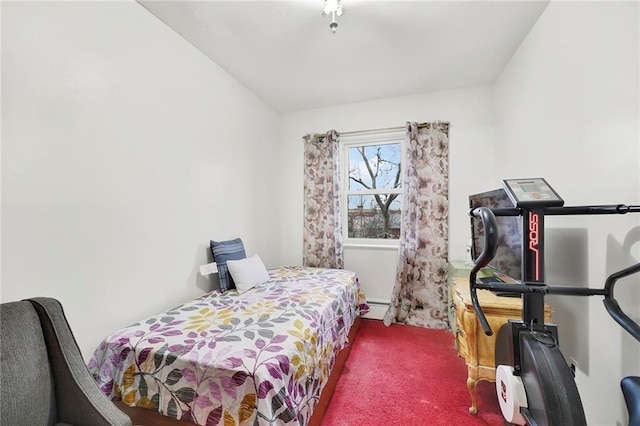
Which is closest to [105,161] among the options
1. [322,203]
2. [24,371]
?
[24,371]

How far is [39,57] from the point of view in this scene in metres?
1.24

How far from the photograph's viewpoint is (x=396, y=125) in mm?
3066

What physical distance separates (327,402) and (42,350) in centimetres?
155

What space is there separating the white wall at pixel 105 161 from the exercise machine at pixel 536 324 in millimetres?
1955

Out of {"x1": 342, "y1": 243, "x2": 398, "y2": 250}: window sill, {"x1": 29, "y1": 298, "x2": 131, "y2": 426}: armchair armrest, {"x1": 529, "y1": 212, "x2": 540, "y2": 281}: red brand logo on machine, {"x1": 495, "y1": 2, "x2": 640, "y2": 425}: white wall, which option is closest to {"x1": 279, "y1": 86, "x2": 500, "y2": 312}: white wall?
{"x1": 342, "y1": 243, "x2": 398, "y2": 250}: window sill

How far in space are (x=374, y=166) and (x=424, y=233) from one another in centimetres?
106

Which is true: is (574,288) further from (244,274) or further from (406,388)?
(244,274)

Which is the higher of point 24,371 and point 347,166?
point 347,166

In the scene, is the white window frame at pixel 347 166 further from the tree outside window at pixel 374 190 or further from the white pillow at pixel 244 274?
the white pillow at pixel 244 274

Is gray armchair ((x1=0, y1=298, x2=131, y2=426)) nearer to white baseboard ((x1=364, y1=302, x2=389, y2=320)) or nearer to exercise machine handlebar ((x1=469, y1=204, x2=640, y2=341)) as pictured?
exercise machine handlebar ((x1=469, y1=204, x2=640, y2=341))

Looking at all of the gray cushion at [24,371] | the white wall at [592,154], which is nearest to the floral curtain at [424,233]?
the white wall at [592,154]

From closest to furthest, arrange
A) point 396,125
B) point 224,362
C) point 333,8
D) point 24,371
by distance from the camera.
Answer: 1. point 24,371
2. point 224,362
3. point 333,8
4. point 396,125

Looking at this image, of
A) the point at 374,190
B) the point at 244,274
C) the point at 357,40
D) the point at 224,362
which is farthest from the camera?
the point at 374,190

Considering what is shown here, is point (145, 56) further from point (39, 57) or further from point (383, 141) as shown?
point (383, 141)
